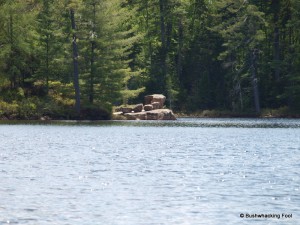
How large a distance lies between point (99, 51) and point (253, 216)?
55.0m

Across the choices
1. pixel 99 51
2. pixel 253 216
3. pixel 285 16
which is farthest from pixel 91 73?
pixel 253 216

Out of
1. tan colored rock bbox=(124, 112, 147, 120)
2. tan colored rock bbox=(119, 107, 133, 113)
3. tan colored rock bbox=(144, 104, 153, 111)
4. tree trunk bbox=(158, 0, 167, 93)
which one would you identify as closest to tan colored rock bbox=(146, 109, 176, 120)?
tan colored rock bbox=(124, 112, 147, 120)

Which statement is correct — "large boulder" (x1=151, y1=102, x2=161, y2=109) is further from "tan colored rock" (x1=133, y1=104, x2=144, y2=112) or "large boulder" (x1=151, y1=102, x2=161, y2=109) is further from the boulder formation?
"tan colored rock" (x1=133, y1=104, x2=144, y2=112)

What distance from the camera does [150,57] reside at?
9231 cm

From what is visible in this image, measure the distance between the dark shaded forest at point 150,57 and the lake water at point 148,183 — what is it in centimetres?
3072

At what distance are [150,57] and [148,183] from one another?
7202 cm

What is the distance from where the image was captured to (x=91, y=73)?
68375 mm

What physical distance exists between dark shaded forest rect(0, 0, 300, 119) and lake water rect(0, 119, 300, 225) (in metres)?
30.7

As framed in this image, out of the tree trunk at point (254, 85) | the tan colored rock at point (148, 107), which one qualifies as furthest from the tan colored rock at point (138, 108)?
the tree trunk at point (254, 85)

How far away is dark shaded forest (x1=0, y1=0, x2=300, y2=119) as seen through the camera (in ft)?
222

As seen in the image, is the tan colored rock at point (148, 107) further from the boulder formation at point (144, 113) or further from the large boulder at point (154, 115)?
the large boulder at point (154, 115)

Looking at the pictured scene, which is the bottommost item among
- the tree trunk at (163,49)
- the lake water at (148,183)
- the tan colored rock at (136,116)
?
the lake water at (148,183)

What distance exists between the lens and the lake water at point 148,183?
51.6 feet

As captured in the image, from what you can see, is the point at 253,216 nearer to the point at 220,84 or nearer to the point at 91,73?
the point at 91,73
